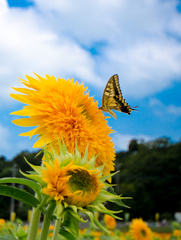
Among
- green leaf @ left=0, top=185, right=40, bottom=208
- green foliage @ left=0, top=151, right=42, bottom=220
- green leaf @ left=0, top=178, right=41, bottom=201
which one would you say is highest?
green foliage @ left=0, top=151, right=42, bottom=220

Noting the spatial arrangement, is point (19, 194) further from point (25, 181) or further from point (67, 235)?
point (67, 235)

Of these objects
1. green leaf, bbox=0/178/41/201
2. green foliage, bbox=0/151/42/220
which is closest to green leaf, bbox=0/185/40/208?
green leaf, bbox=0/178/41/201

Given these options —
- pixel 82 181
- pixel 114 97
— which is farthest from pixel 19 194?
pixel 114 97

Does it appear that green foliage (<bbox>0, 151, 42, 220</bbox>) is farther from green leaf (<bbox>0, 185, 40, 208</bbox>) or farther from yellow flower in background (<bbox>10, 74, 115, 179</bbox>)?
green leaf (<bbox>0, 185, 40, 208</bbox>)

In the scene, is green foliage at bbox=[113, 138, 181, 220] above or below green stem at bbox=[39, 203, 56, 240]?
above

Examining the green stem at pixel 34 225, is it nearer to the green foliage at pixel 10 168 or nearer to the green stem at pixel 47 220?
the green stem at pixel 47 220

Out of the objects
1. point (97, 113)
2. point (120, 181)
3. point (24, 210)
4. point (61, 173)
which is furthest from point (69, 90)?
point (120, 181)
